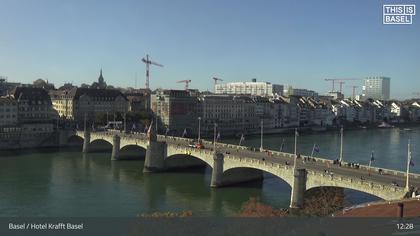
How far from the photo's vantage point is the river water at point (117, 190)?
134 ft

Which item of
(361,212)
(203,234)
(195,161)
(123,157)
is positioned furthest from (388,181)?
(123,157)

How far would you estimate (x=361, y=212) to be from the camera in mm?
21844

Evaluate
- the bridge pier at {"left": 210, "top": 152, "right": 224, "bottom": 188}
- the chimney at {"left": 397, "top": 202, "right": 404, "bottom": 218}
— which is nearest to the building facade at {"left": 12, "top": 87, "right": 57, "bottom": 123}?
the bridge pier at {"left": 210, "top": 152, "right": 224, "bottom": 188}

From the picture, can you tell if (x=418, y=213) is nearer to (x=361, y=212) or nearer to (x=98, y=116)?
(x=361, y=212)

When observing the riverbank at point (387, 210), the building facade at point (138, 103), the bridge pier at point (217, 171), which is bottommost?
the bridge pier at point (217, 171)

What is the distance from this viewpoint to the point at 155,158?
195 ft

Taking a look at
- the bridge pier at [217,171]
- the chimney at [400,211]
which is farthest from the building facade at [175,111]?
the chimney at [400,211]

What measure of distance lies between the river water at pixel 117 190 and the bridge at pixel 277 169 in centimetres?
156

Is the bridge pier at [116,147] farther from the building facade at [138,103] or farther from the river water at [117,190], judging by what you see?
the building facade at [138,103]

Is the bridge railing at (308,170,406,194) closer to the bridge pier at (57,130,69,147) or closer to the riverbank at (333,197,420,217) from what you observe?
the riverbank at (333,197,420,217)

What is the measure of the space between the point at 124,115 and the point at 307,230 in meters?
85.6

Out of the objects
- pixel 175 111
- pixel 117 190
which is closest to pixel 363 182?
pixel 117 190

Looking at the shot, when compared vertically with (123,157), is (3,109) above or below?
above

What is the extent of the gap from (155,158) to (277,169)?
20.6m
